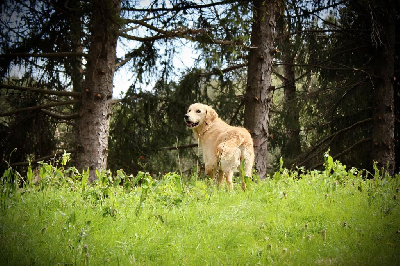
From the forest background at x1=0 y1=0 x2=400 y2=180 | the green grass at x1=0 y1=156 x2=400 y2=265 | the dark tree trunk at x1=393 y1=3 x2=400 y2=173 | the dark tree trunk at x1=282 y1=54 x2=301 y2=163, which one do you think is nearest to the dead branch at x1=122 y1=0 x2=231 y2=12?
the forest background at x1=0 y1=0 x2=400 y2=180

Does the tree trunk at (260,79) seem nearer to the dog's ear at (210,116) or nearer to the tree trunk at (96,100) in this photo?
the dog's ear at (210,116)

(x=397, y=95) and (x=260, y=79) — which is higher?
(x=397, y=95)

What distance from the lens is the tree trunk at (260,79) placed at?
8.73 metres

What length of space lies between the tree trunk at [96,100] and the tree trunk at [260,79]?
3324mm

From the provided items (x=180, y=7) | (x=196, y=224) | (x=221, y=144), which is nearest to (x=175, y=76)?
(x=180, y=7)

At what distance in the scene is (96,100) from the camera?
781cm

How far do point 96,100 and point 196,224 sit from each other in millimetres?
4568

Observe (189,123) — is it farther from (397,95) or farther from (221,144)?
(397,95)

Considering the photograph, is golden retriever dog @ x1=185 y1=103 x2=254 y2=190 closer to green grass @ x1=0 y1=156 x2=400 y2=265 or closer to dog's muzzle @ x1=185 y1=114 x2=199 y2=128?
dog's muzzle @ x1=185 y1=114 x2=199 y2=128

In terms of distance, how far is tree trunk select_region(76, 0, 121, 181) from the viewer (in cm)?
776

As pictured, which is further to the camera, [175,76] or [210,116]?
[175,76]

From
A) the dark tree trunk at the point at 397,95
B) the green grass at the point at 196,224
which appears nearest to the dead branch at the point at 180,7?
the green grass at the point at 196,224

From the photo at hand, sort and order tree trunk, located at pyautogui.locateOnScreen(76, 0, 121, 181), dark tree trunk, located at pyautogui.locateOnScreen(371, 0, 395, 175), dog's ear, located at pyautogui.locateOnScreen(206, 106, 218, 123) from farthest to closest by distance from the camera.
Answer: dark tree trunk, located at pyautogui.locateOnScreen(371, 0, 395, 175) → dog's ear, located at pyautogui.locateOnScreen(206, 106, 218, 123) → tree trunk, located at pyautogui.locateOnScreen(76, 0, 121, 181)

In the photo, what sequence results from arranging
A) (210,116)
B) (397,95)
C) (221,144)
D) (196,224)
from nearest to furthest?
(196,224) < (221,144) < (210,116) < (397,95)
